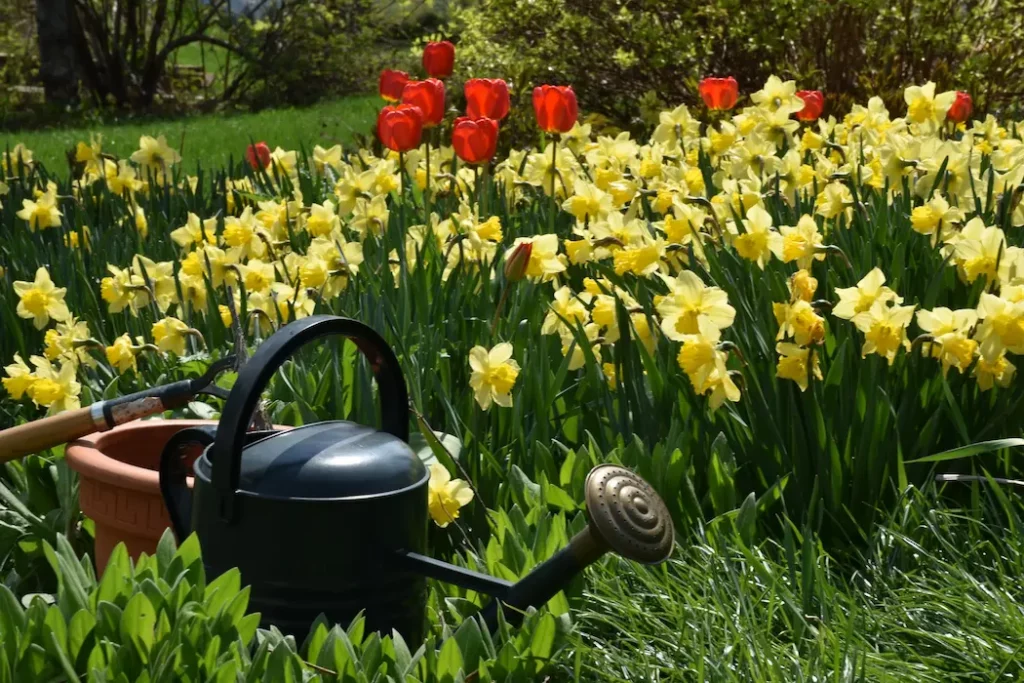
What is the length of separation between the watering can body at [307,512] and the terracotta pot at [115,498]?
0.40ft

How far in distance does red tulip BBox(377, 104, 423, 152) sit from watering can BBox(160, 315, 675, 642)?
5.71ft

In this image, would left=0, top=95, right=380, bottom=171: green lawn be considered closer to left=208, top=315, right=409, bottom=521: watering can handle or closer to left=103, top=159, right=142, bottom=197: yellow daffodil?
left=103, top=159, right=142, bottom=197: yellow daffodil

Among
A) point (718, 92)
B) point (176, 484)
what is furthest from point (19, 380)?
point (718, 92)

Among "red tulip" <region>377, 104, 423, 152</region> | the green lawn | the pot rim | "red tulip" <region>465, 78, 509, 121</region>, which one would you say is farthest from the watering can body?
the green lawn

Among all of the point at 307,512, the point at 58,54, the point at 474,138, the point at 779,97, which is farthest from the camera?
the point at 58,54

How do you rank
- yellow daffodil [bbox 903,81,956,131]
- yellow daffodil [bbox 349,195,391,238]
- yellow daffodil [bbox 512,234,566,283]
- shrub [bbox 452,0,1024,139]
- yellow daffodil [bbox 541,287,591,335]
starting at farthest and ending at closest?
shrub [bbox 452,0,1024,139] < yellow daffodil [bbox 903,81,956,131] < yellow daffodil [bbox 349,195,391,238] < yellow daffodil [bbox 512,234,566,283] < yellow daffodil [bbox 541,287,591,335]

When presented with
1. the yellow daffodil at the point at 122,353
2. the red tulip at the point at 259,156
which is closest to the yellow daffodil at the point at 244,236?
the yellow daffodil at the point at 122,353

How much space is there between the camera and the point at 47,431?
1806 mm

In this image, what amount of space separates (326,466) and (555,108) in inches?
86.6

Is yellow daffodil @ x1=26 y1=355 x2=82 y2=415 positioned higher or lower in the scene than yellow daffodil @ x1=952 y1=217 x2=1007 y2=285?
lower

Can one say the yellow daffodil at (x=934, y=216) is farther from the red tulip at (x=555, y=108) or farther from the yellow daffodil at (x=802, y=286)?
the red tulip at (x=555, y=108)

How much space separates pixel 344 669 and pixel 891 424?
1.10m

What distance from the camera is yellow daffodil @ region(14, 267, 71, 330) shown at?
2.58 metres

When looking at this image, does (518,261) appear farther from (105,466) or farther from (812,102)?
(812,102)
